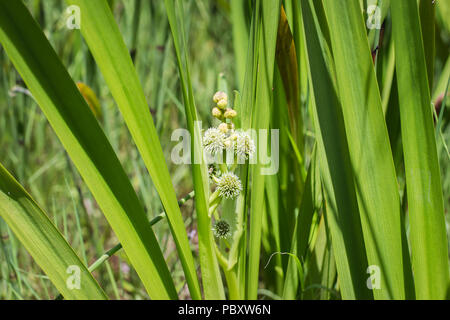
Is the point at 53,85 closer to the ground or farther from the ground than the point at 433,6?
closer to the ground

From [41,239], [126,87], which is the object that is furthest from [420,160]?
[41,239]

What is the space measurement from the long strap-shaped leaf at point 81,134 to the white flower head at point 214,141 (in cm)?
12

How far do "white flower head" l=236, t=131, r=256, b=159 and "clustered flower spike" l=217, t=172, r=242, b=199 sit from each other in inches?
1.5

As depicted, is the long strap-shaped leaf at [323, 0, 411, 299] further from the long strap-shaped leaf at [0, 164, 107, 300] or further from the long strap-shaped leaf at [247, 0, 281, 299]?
the long strap-shaped leaf at [0, 164, 107, 300]

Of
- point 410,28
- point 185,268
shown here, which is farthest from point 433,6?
point 185,268

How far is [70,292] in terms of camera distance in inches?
19.0

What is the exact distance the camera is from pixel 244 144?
51 cm

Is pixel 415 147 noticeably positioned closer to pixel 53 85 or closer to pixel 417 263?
pixel 417 263

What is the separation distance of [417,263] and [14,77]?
1.40 metres

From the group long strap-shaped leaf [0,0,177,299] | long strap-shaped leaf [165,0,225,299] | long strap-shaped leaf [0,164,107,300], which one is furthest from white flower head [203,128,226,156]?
long strap-shaped leaf [0,164,107,300]

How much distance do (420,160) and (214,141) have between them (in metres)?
0.27

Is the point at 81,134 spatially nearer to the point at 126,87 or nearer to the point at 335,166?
the point at 126,87

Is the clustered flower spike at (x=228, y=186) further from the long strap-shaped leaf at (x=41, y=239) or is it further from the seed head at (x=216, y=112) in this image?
the long strap-shaped leaf at (x=41, y=239)
